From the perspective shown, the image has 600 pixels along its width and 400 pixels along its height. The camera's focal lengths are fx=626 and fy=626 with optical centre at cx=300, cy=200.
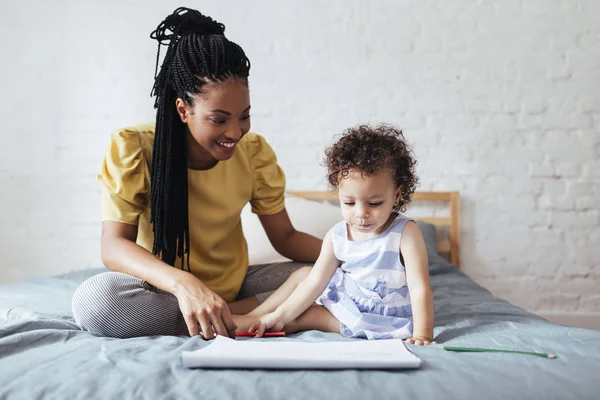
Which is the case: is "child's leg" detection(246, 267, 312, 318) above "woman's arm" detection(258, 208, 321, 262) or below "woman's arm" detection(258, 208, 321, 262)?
below

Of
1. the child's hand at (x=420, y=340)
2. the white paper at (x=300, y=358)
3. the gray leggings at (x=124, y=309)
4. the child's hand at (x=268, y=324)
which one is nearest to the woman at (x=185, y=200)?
the gray leggings at (x=124, y=309)

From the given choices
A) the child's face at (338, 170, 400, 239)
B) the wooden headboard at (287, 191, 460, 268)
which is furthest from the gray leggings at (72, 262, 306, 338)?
the wooden headboard at (287, 191, 460, 268)

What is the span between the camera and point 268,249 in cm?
216

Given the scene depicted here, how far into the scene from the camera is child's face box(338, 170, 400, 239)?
1.36 m

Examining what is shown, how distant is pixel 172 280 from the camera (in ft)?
4.29

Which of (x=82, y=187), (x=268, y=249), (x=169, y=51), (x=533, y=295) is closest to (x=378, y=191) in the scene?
(x=169, y=51)

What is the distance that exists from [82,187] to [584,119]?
7.07 ft

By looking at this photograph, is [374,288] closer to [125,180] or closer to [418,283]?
[418,283]

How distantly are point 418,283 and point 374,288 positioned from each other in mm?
120

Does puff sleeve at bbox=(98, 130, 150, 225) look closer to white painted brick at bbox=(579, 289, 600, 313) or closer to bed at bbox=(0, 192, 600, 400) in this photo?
bed at bbox=(0, 192, 600, 400)

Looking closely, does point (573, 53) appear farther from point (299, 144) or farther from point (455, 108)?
point (299, 144)

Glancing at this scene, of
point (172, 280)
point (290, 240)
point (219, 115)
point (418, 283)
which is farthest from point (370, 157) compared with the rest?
point (290, 240)

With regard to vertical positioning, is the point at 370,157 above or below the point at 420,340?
above

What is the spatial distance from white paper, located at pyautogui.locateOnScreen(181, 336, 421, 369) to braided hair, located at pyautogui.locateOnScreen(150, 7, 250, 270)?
58cm
